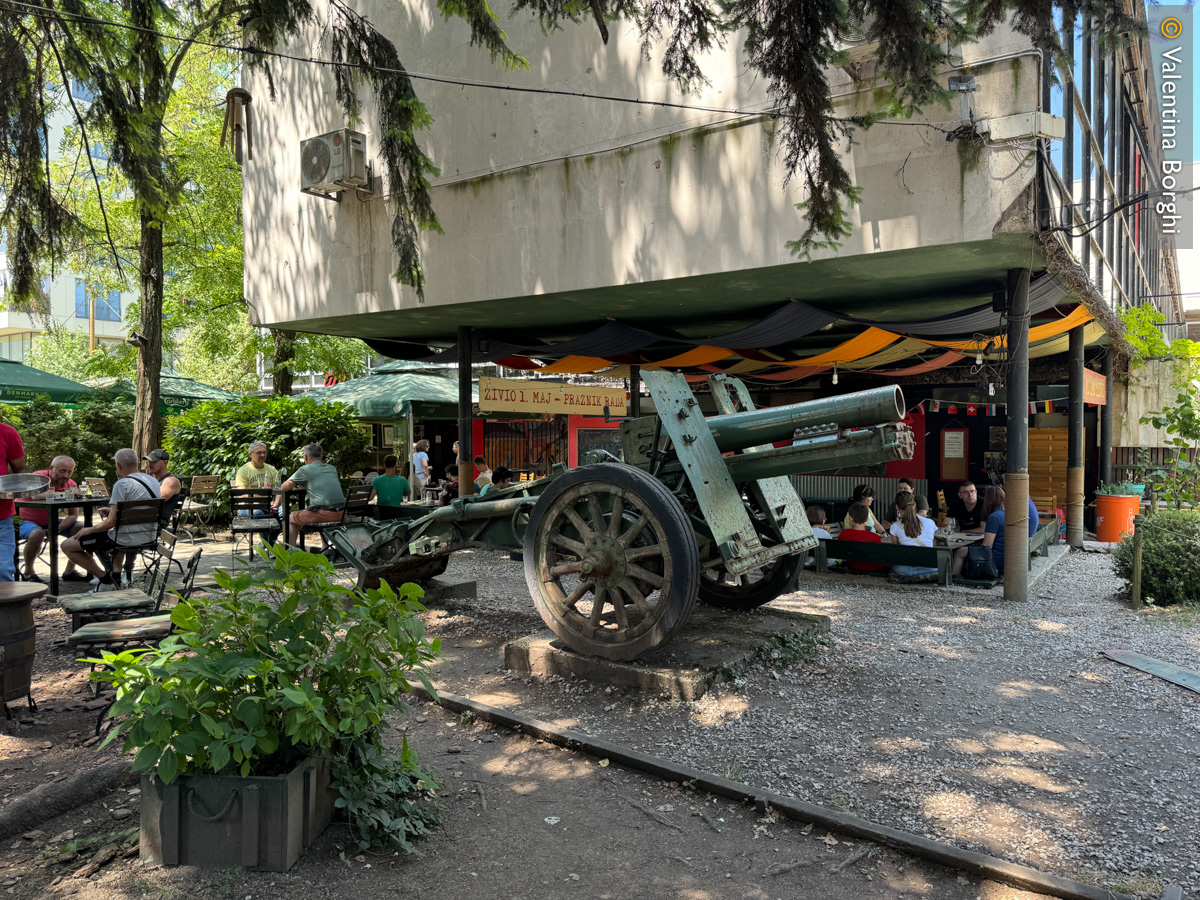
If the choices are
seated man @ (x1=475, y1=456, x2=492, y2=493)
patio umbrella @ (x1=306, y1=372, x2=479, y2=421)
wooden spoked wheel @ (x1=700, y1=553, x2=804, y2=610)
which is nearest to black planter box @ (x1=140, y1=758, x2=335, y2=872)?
wooden spoked wheel @ (x1=700, y1=553, x2=804, y2=610)

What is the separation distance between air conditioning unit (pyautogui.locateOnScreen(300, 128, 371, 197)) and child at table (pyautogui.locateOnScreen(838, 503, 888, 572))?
24.9 feet

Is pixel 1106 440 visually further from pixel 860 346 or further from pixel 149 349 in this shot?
pixel 149 349

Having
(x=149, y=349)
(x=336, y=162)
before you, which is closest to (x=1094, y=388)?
(x=336, y=162)

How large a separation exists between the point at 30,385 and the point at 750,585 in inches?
466

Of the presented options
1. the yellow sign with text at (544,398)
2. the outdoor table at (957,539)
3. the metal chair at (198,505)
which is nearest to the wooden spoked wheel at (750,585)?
the outdoor table at (957,539)

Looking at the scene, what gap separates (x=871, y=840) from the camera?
3.29m

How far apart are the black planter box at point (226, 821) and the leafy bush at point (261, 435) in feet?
35.6

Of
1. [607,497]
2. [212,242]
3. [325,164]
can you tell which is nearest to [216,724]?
[607,497]

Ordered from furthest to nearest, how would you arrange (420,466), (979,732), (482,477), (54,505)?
(420,466), (482,477), (54,505), (979,732)

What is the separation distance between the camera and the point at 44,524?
29.1ft

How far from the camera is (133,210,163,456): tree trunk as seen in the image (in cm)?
1250

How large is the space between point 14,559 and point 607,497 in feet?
16.2

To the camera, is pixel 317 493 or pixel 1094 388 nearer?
pixel 317 493

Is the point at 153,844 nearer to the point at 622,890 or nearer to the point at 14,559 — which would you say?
the point at 622,890
